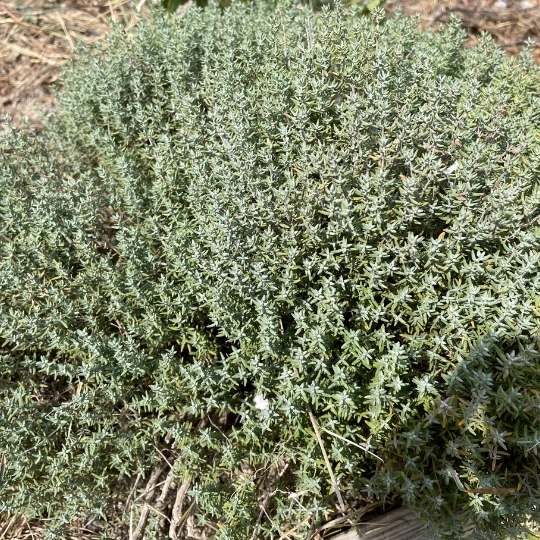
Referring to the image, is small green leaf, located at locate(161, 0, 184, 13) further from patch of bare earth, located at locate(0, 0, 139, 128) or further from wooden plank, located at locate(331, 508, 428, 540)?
wooden plank, located at locate(331, 508, 428, 540)

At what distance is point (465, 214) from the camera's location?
2170mm

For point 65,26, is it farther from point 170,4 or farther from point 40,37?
point 170,4

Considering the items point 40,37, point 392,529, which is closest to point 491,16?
point 40,37

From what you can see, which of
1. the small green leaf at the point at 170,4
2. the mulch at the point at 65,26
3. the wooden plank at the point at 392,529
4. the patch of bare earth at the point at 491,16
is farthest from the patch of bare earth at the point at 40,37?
the wooden plank at the point at 392,529

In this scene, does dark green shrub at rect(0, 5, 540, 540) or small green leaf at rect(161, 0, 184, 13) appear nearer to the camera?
dark green shrub at rect(0, 5, 540, 540)

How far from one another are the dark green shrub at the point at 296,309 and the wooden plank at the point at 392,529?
0.41ft

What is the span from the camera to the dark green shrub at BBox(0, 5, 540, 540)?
213 centimetres

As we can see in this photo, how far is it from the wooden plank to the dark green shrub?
0.12m

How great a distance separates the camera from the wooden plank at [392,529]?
231 centimetres

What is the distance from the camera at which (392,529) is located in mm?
2334

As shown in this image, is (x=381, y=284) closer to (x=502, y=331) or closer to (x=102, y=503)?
(x=502, y=331)

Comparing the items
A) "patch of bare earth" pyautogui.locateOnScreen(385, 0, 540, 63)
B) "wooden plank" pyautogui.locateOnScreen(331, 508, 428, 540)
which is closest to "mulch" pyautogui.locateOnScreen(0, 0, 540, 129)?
"patch of bare earth" pyautogui.locateOnScreen(385, 0, 540, 63)

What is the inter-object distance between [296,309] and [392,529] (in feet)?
3.41

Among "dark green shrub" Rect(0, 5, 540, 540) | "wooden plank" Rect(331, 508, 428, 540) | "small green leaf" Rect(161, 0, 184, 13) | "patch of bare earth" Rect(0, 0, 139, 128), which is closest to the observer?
"dark green shrub" Rect(0, 5, 540, 540)
